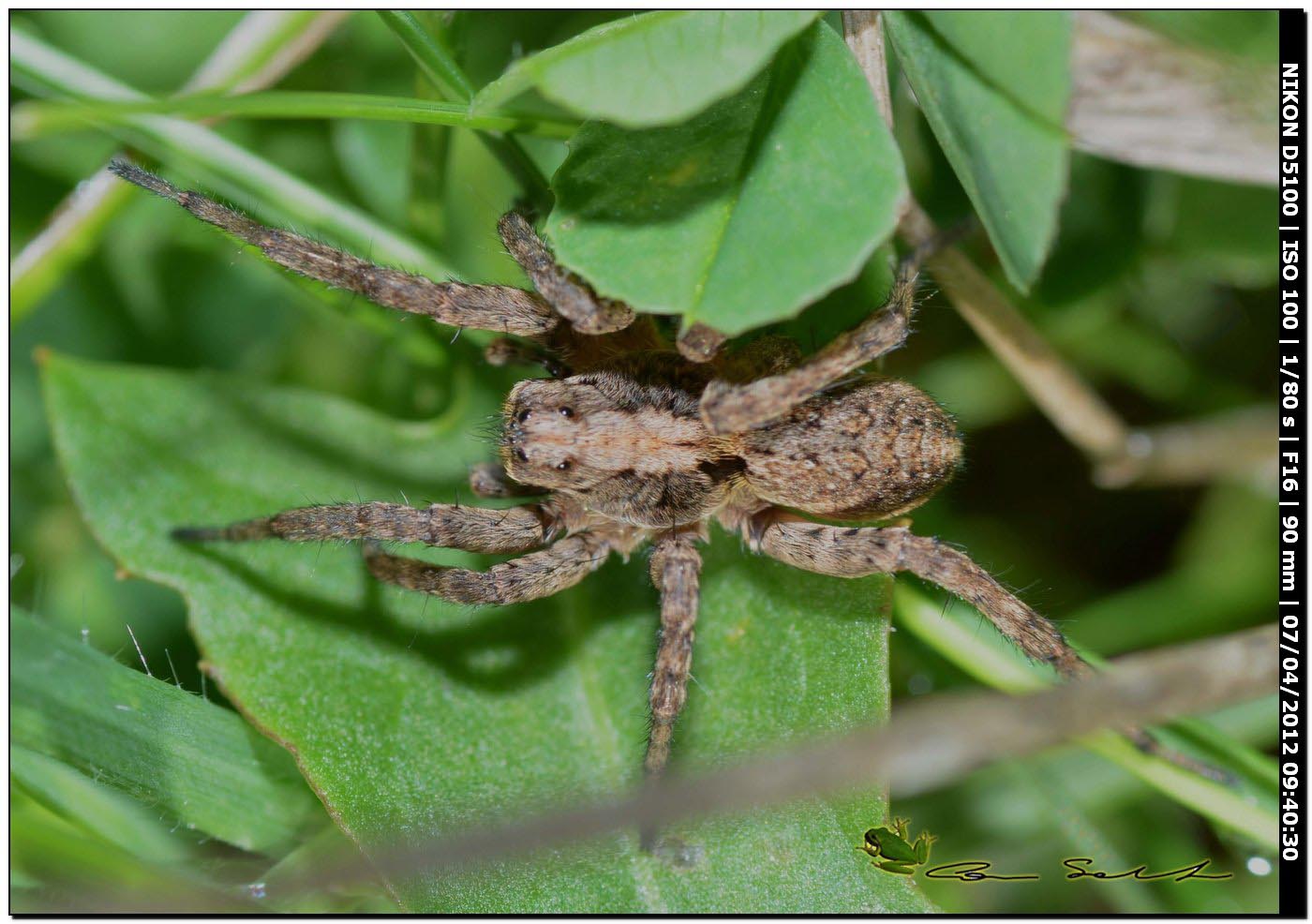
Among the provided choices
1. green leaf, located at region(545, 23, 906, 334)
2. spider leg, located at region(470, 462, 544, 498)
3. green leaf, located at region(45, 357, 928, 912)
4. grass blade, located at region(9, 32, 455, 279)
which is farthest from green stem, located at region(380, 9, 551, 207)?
spider leg, located at region(470, 462, 544, 498)

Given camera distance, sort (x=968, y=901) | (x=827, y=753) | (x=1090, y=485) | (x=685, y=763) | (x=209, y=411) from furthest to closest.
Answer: (x=1090, y=485)
(x=968, y=901)
(x=209, y=411)
(x=685, y=763)
(x=827, y=753)

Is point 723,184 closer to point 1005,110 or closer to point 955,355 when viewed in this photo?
point 1005,110

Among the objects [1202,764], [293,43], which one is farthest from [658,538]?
[293,43]

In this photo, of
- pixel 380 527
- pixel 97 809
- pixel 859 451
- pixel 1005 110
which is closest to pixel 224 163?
pixel 380 527

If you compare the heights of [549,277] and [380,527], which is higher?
[549,277]

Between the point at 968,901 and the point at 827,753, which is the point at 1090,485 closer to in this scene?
the point at 968,901

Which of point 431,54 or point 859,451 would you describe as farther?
point 859,451
